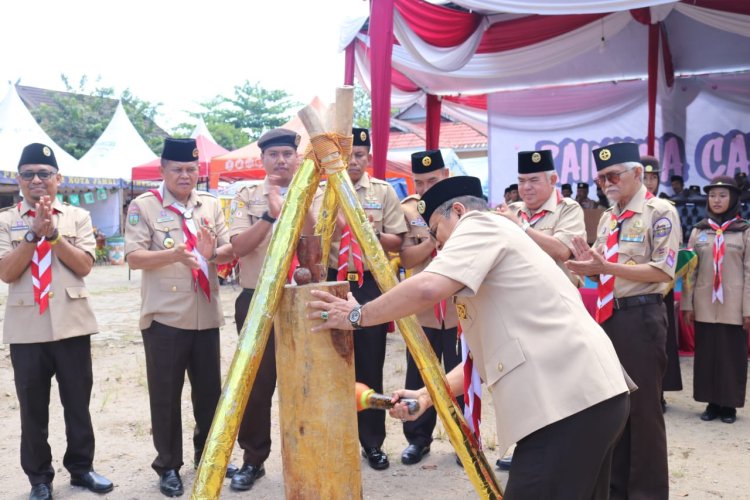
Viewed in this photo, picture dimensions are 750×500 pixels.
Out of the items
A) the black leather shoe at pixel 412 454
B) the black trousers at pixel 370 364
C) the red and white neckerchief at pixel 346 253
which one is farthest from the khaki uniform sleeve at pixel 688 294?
the red and white neckerchief at pixel 346 253

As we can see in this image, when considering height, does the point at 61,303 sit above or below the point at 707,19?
below

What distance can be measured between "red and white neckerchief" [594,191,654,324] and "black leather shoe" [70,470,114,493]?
3.05m

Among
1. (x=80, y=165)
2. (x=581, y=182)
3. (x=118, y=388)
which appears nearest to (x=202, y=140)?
(x=80, y=165)

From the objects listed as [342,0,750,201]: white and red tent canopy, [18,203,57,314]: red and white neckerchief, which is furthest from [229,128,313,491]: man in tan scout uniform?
[342,0,750,201]: white and red tent canopy

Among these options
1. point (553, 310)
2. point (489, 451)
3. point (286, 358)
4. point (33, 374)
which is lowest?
point (489, 451)

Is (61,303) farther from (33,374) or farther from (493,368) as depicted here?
(493,368)

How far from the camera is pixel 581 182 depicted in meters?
11.4

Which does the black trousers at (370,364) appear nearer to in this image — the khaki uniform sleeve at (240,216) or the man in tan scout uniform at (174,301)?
the khaki uniform sleeve at (240,216)

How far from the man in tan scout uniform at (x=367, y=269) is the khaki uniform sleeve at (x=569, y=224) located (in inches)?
40.6

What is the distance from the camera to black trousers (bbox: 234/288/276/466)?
411 centimetres

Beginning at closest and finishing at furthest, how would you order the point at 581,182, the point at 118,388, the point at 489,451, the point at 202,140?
the point at 489,451, the point at 118,388, the point at 581,182, the point at 202,140

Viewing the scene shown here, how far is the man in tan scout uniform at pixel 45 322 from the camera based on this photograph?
154 inches

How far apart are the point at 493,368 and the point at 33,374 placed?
9.53ft

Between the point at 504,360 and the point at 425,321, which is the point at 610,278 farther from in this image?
the point at 504,360
